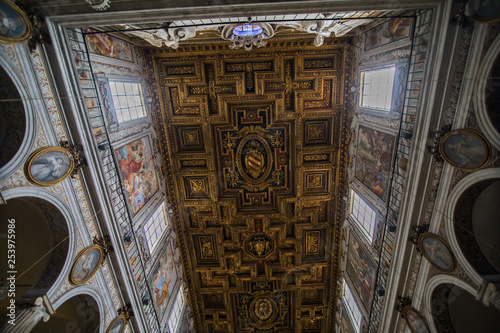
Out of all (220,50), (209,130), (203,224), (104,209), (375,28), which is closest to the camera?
(104,209)

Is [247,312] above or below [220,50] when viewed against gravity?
below

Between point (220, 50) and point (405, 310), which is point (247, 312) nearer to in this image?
point (405, 310)

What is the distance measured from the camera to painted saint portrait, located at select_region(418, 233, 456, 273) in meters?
5.14

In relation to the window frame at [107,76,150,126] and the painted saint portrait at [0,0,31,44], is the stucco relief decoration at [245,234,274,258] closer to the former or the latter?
the window frame at [107,76,150,126]

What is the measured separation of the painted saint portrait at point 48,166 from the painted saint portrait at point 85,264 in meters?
1.80

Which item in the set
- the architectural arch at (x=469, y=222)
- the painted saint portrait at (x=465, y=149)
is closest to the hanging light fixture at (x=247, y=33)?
the painted saint portrait at (x=465, y=149)

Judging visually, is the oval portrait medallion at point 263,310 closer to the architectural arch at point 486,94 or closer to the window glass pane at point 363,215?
the window glass pane at point 363,215

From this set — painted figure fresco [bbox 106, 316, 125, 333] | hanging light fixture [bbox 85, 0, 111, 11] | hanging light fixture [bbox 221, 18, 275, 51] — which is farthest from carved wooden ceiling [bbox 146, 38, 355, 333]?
painted figure fresco [bbox 106, 316, 125, 333]

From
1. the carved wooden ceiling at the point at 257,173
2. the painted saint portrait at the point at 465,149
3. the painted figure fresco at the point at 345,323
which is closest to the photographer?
the painted saint portrait at the point at 465,149

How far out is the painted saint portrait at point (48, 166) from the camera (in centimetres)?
450

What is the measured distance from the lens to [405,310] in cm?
634

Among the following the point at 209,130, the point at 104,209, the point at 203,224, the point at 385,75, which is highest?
the point at 385,75

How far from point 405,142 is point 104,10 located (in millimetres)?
7276

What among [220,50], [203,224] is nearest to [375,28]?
[220,50]
